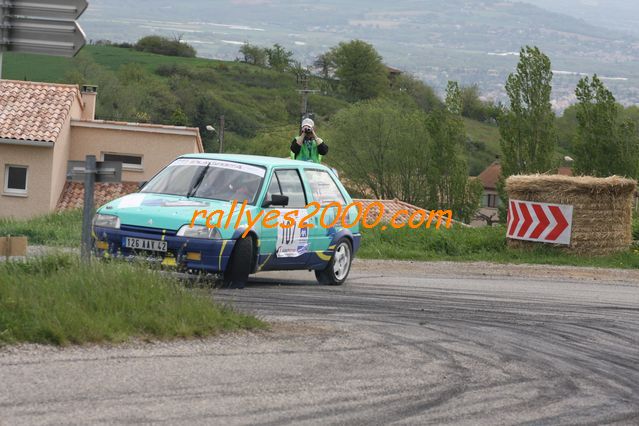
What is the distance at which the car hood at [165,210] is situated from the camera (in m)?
13.9

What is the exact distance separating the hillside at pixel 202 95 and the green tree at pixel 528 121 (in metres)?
32.5

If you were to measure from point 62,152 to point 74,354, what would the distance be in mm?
52755

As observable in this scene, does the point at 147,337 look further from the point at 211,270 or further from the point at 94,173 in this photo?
the point at 211,270

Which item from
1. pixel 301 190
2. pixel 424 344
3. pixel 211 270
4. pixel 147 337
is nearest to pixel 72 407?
pixel 147 337

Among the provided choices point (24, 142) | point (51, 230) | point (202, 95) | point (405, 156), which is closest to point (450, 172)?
point (405, 156)

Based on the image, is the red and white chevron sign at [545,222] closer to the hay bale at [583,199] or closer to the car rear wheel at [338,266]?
the hay bale at [583,199]

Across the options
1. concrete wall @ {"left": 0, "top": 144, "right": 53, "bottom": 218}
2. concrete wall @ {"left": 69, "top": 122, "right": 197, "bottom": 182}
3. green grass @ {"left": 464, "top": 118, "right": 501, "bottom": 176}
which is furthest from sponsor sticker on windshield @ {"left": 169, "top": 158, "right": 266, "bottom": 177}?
green grass @ {"left": 464, "top": 118, "right": 501, "bottom": 176}

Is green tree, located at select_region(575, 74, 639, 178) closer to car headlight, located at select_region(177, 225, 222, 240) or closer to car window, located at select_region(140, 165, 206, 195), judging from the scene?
car window, located at select_region(140, 165, 206, 195)

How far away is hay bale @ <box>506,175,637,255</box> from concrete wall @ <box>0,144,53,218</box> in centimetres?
3755

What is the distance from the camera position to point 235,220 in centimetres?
1415

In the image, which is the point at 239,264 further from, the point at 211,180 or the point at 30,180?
the point at 30,180

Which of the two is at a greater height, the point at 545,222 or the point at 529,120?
the point at 529,120

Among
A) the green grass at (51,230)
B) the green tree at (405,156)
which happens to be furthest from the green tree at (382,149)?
the green grass at (51,230)

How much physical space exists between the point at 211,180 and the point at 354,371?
20.9 feet
